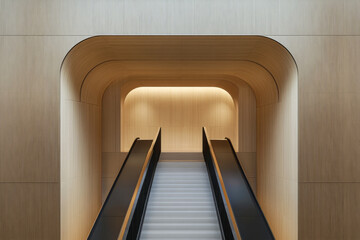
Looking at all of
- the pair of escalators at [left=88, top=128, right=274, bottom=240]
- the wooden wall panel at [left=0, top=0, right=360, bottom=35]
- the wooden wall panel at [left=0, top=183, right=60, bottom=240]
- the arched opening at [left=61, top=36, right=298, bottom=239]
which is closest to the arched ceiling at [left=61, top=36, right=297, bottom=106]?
the arched opening at [left=61, top=36, right=298, bottom=239]

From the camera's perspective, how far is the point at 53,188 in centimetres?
733

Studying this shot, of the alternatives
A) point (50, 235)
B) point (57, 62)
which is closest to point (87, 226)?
point (50, 235)

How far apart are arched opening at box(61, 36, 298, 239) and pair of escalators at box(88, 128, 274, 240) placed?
774 mm

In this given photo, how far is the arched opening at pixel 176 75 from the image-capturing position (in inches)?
300

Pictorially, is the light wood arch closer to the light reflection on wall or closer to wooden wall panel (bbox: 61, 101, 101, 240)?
wooden wall panel (bbox: 61, 101, 101, 240)

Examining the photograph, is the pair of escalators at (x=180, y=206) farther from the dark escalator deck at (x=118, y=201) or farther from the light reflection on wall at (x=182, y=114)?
the light reflection on wall at (x=182, y=114)

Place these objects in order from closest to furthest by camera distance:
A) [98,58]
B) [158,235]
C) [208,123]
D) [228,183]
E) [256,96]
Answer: [158,235] < [98,58] < [228,183] < [256,96] < [208,123]

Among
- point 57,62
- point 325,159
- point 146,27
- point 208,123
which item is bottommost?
point 325,159

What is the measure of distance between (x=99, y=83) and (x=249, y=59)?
4499 millimetres

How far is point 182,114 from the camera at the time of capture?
1541 cm

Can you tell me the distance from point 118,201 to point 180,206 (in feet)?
5.09

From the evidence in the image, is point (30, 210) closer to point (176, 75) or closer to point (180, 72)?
point (180, 72)

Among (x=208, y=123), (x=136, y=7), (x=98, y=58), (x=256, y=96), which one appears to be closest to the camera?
(x=136, y=7)

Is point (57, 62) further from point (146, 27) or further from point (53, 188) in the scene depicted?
point (53, 188)
